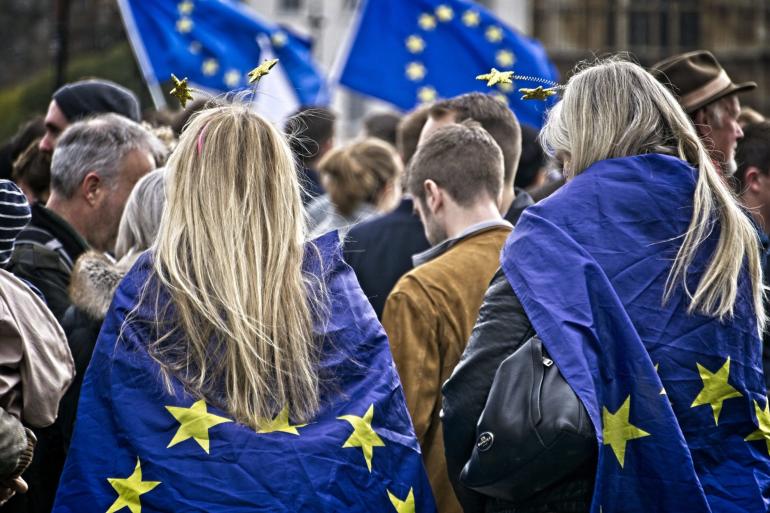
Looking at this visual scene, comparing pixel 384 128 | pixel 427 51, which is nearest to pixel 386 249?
pixel 384 128

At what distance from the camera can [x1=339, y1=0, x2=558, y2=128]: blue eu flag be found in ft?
36.7

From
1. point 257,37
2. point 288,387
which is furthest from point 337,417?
point 257,37

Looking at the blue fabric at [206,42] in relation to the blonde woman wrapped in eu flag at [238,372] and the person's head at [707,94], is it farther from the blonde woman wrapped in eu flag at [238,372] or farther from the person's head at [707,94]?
the blonde woman wrapped in eu flag at [238,372]

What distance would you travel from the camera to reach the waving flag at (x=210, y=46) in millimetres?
10914

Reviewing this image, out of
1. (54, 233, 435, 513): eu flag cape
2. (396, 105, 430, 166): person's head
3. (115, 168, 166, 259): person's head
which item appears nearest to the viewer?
(54, 233, 435, 513): eu flag cape

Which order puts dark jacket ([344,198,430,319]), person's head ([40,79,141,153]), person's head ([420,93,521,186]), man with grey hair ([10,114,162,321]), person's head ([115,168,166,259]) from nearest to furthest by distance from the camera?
1. person's head ([115,168,166,259])
2. man with grey hair ([10,114,162,321])
3. person's head ([420,93,521,186])
4. dark jacket ([344,198,430,319])
5. person's head ([40,79,141,153])

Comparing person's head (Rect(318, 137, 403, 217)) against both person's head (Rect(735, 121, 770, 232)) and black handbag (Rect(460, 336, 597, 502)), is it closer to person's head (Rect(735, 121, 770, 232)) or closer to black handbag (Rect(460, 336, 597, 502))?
person's head (Rect(735, 121, 770, 232))

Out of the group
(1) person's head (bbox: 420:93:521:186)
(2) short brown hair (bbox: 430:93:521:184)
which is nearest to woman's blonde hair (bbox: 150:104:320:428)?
(1) person's head (bbox: 420:93:521:186)

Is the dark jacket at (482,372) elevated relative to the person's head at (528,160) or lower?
elevated

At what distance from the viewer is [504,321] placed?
3688mm

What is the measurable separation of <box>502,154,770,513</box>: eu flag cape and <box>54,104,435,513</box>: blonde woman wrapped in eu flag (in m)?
0.49

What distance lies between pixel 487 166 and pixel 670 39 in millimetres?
38430

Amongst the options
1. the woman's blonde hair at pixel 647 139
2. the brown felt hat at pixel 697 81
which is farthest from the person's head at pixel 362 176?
the woman's blonde hair at pixel 647 139

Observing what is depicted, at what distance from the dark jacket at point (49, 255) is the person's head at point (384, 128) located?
4388 mm
